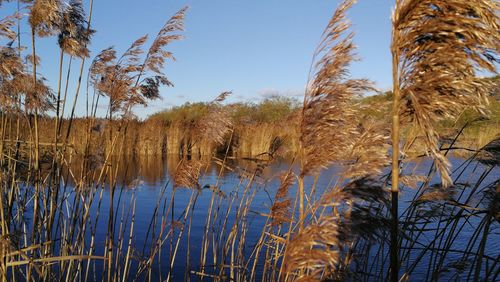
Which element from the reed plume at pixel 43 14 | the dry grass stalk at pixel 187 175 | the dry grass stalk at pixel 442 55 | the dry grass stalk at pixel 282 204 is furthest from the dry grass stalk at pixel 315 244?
the reed plume at pixel 43 14

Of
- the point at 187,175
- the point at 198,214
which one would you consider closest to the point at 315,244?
the point at 187,175

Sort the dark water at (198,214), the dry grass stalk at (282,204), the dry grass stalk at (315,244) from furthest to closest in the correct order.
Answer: the dark water at (198,214) < the dry grass stalk at (282,204) < the dry grass stalk at (315,244)

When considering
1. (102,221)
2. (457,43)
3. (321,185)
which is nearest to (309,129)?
(457,43)

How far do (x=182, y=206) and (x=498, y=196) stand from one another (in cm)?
833

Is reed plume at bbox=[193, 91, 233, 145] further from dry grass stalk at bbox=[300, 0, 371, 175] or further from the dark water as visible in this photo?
dry grass stalk at bbox=[300, 0, 371, 175]

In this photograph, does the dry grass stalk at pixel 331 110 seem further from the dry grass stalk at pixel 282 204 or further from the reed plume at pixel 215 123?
the reed plume at pixel 215 123

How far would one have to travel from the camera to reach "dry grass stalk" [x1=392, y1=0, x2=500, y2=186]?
1362 millimetres

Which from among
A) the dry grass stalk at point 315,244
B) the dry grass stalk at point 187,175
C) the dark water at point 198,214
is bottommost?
the dark water at point 198,214

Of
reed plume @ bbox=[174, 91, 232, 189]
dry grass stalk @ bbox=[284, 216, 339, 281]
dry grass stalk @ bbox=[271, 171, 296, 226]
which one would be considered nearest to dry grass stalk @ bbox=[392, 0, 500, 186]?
dry grass stalk @ bbox=[284, 216, 339, 281]

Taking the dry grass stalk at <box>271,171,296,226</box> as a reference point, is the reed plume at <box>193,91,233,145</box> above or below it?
above

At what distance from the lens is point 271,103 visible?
2953cm

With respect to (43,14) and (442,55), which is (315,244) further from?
(43,14)

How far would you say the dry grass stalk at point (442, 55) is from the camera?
1362 mm

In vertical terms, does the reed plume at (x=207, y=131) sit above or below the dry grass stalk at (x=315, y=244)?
above
